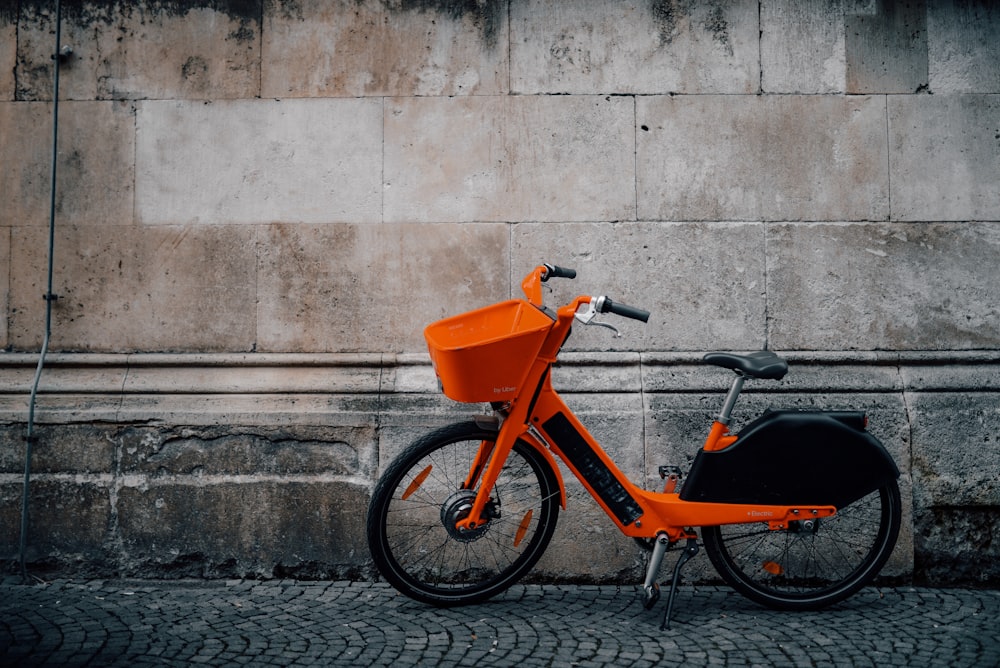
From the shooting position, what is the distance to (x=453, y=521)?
12.3ft

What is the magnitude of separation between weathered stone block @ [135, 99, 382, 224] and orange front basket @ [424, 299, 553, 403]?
129cm

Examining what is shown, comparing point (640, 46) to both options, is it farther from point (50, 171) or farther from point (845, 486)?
point (50, 171)

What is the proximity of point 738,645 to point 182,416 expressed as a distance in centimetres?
297

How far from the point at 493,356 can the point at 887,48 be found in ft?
9.66

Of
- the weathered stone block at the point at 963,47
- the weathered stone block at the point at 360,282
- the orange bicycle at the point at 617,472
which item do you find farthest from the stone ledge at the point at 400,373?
the weathered stone block at the point at 963,47

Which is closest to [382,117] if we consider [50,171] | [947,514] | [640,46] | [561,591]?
[640,46]

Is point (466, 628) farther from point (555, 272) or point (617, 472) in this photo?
point (555, 272)

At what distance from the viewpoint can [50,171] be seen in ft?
15.5

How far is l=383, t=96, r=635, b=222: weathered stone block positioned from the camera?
4652 millimetres

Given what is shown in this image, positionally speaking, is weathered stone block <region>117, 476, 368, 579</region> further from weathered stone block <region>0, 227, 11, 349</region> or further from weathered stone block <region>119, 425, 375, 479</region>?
weathered stone block <region>0, 227, 11, 349</region>

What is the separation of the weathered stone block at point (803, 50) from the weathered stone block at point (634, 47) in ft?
0.27

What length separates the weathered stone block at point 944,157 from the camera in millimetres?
4609

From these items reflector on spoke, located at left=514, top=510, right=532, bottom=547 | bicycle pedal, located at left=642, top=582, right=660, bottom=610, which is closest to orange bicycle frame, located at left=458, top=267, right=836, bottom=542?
bicycle pedal, located at left=642, top=582, right=660, bottom=610

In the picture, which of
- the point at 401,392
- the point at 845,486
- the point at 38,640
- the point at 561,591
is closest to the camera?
the point at 38,640
